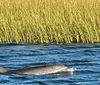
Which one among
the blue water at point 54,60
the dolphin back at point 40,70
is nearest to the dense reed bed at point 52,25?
the blue water at point 54,60

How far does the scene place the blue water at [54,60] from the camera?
1014 cm

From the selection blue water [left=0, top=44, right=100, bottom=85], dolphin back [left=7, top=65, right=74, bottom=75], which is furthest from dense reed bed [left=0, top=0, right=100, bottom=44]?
dolphin back [left=7, top=65, right=74, bottom=75]

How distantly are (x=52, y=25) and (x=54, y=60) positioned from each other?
2.85m

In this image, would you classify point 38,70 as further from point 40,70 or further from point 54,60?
point 54,60

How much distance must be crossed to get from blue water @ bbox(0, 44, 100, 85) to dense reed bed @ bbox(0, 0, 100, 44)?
1.46 feet

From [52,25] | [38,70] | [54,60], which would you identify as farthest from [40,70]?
[52,25]

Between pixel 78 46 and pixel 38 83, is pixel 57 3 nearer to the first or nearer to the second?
pixel 78 46

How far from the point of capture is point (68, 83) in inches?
390

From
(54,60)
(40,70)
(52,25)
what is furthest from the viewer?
(52,25)

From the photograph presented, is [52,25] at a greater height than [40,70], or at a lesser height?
greater

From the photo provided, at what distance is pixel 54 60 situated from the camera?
13.0 metres

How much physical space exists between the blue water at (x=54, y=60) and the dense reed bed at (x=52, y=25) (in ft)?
1.46

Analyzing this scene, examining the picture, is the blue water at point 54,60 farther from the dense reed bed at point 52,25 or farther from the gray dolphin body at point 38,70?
the dense reed bed at point 52,25

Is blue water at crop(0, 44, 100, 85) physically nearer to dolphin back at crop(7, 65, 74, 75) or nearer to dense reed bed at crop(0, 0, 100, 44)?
dolphin back at crop(7, 65, 74, 75)
